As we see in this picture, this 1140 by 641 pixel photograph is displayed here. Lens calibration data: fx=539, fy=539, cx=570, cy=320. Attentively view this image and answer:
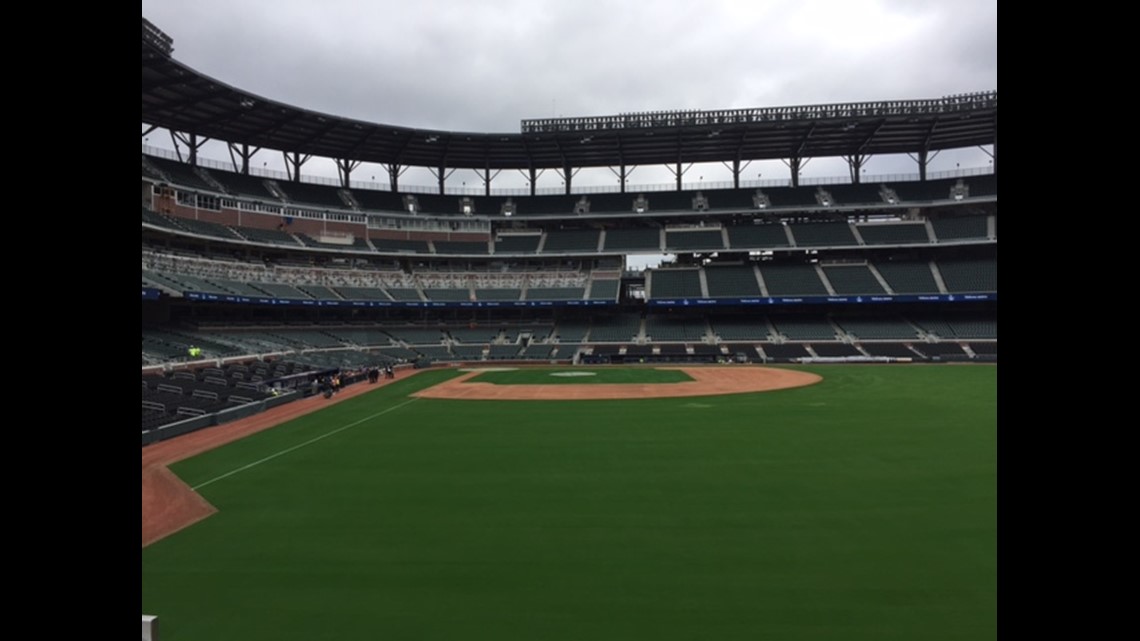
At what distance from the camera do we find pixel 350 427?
70.8 ft

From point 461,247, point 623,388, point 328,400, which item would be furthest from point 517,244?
point 328,400

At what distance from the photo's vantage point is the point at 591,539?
9867 mm

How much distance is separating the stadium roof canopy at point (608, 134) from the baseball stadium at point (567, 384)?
1.36 feet

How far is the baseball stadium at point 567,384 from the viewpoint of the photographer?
8.07m

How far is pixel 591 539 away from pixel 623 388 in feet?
79.0

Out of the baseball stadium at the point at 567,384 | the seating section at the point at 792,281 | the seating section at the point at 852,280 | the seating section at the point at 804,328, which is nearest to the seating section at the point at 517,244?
the baseball stadium at the point at 567,384

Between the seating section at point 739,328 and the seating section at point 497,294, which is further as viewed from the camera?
the seating section at point 497,294

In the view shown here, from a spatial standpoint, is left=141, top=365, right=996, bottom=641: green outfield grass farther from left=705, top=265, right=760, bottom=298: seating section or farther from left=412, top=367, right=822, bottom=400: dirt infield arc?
left=705, top=265, right=760, bottom=298: seating section

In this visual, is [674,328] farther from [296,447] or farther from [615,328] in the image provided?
[296,447]

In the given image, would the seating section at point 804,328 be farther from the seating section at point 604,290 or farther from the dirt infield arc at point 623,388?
the seating section at point 604,290
